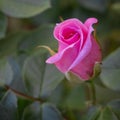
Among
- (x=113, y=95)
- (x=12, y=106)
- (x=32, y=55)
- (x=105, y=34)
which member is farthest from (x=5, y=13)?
(x=105, y=34)

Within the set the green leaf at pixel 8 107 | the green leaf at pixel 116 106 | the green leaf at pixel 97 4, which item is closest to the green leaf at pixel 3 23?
the green leaf at pixel 8 107

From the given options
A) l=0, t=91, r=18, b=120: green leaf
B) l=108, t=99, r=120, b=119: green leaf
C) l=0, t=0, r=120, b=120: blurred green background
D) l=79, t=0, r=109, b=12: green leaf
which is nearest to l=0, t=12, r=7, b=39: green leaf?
l=0, t=0, r=120, b=120: blurred green background

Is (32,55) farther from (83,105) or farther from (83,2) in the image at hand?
(83,2)

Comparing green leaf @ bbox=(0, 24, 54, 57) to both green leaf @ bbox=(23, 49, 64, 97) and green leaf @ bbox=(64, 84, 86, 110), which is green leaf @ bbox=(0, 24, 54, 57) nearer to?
green leaf @ bbox=(23, 49, 64, 97)

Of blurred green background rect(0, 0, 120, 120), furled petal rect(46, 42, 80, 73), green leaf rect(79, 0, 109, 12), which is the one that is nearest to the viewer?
furled petal rect(46, 42, 80, 73)

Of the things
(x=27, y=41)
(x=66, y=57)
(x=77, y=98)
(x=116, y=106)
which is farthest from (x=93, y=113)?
(x=77, y=98)

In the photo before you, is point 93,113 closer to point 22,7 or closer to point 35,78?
point 35,78
